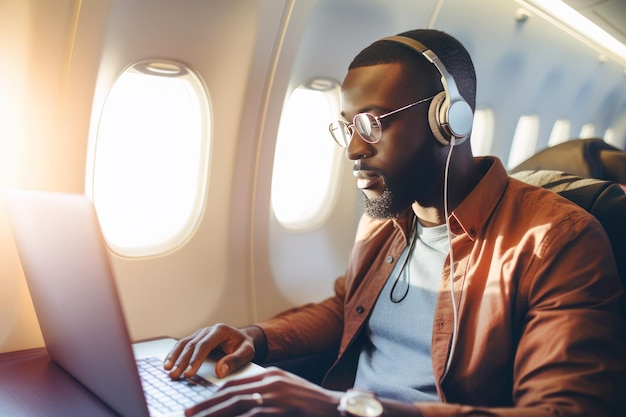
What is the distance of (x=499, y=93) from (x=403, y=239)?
7.70 feet

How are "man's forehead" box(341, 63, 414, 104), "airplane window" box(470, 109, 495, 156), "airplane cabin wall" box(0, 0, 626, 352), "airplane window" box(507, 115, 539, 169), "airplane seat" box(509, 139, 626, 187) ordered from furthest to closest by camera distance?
"airplane window" box(507, 115, 539, 169), "airplane window" box(470, 109, 495, 156), "airplane seat" box(509, 139, 626, 187), "airplane cabin wall" box(0, 0, 626, 352), "man's forehead" box(341, 63, 414, 104)

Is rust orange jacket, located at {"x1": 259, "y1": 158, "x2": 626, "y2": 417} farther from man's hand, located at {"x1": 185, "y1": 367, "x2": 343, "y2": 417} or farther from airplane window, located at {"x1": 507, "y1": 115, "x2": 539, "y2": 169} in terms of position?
airplane window, located at {"x1": 507, "y1": 115, "x2": 539, "y2": 169}

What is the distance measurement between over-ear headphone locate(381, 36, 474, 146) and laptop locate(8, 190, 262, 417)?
→ 690 millimetres

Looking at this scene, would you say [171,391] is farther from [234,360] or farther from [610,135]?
[610,135]

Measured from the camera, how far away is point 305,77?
77.8 inches

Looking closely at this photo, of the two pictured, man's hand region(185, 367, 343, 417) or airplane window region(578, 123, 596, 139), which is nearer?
man's hand region(185, 367, 343, 417)

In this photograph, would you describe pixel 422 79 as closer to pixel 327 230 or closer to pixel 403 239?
pixel 403 239

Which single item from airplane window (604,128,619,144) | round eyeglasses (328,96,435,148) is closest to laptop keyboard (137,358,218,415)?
round eyeglasses (328,96,435,148)

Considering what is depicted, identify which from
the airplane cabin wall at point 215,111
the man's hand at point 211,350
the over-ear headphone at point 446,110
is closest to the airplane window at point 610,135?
the airplane cabin wall at point 215,111

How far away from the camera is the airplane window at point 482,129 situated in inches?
138

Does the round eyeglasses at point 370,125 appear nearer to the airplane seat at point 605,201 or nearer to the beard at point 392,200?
the beard at point 392,200

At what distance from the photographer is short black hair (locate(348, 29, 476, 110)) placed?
4.22ft

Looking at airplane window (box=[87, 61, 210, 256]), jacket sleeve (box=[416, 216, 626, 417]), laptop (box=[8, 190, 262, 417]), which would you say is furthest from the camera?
airplane window (box=[87, 61, 210, 256])

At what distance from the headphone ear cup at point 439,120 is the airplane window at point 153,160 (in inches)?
32.0
